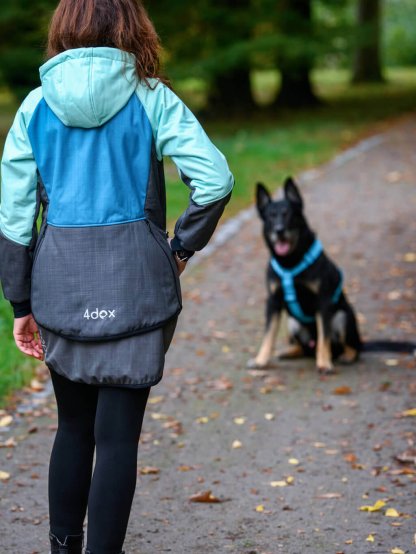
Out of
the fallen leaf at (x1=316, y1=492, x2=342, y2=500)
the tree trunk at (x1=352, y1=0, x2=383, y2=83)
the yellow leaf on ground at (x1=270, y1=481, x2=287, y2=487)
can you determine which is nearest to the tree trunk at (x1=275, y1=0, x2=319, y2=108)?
the tree trunk at (x1=352, y1=0, x2=383, y2=83)

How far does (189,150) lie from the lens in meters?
2.99

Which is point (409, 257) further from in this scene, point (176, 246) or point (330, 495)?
point (176, 246)

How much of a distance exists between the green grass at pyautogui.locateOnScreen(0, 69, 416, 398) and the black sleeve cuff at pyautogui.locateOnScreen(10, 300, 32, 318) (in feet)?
10.2

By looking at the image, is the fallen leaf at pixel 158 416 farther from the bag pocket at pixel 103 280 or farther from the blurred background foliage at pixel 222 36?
the blurred background foliage at pixel 222 36

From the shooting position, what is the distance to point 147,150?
303 cm

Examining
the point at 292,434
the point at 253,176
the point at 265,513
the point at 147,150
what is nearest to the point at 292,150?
the point at 253,176

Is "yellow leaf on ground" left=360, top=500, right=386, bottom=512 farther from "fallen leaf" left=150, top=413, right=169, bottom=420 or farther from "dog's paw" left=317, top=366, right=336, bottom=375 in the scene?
"dog's paw" left=317, top=366, right=336, bottom=375

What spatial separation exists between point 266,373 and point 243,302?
2.05 meters

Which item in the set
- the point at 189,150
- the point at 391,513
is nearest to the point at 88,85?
the point at 189,150

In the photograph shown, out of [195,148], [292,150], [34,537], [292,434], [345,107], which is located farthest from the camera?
[345,107]

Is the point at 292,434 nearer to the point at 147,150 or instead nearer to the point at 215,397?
the point at 215,397

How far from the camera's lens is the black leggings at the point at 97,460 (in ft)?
10.1

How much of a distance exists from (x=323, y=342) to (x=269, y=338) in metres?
0.38

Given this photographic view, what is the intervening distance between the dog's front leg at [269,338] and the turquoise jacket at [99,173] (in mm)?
3673
